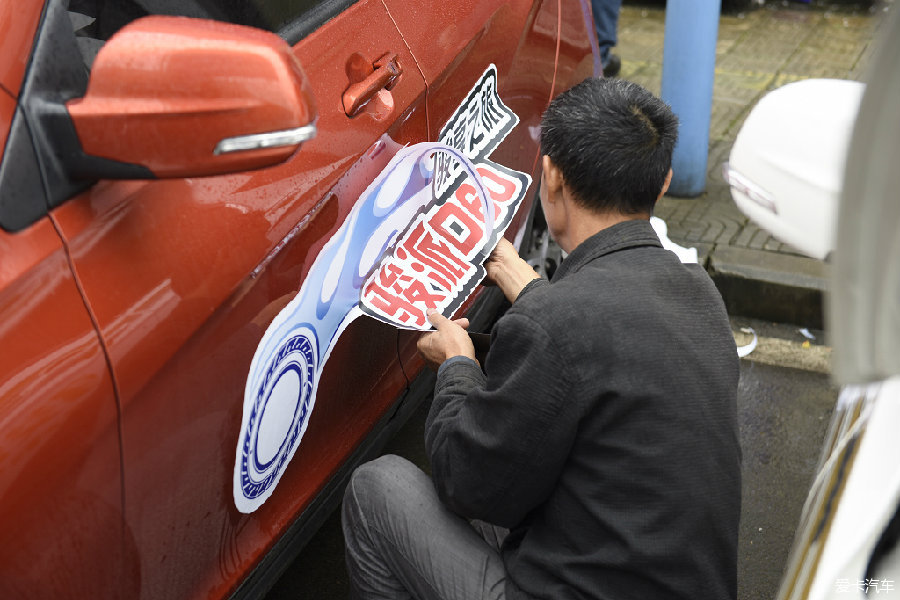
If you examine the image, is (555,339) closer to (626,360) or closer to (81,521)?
(626,360)

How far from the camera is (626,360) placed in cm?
160

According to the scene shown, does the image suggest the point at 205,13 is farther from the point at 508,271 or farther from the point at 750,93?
the point at 750,93

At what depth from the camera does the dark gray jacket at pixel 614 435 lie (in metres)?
1.61

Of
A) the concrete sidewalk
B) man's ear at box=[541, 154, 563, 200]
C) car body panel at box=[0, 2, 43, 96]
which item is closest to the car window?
car body panel at box=[0, 2, 43, 96]

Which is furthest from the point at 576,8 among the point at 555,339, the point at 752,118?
the point at 555,339

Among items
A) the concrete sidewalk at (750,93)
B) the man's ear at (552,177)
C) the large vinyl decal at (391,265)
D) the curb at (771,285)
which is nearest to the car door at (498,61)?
the large vinyl decal at (391,265)

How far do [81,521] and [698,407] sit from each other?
94 cm

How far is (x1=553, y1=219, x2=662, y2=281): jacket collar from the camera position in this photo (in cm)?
178

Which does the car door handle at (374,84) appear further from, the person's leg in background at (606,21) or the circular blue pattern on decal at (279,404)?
the person's leg in background at (606,21)

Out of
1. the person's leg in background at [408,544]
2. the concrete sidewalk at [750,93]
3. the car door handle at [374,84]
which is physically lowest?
the concrete sidewalk at [750,93]

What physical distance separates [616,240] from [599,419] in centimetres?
34

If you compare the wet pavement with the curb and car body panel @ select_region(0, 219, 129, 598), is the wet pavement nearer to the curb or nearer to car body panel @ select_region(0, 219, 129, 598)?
the curb

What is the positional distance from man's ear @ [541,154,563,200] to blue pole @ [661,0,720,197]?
7.78 feet

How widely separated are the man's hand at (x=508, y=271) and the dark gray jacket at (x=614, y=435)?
1.46 feet
